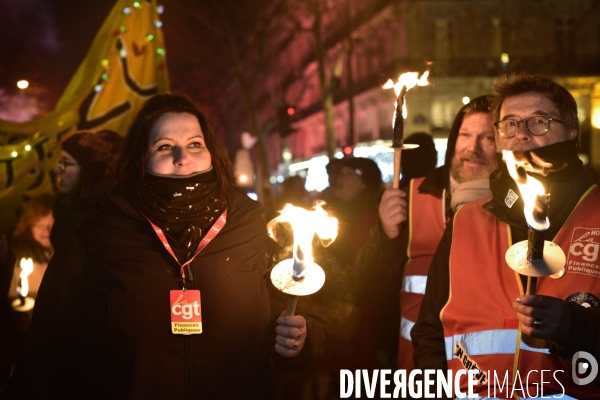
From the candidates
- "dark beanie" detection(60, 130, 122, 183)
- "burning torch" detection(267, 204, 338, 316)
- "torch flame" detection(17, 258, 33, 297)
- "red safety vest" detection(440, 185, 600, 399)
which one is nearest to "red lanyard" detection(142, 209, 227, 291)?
"burning torch" detection(267, 204, 338, 316)

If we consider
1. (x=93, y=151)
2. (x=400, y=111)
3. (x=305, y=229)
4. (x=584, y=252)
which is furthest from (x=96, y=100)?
(x=584, y=252)

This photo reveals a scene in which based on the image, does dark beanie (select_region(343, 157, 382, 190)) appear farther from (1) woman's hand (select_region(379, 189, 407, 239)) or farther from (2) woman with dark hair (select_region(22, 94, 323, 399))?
(2) woman with dark hair (select_region(22, 94, 323, 399))

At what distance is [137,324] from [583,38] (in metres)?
37.7

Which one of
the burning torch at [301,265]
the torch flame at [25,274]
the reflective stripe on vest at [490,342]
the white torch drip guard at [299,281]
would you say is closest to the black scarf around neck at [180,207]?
the burning torch at [301,265]

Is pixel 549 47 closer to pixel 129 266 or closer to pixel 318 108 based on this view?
pixel 318 108

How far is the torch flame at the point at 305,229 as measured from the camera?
2.28m

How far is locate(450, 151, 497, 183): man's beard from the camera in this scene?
3932 millimetres

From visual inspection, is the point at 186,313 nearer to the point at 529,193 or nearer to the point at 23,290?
the point at 529,193

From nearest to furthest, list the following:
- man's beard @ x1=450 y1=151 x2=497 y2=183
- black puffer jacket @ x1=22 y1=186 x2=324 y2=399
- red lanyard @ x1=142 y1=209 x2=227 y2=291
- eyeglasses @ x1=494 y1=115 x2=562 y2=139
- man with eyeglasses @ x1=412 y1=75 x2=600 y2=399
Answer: man with eyeglasses @ x1=412 y1=75 x2=600 y2=399 → black puffer jacket @ x1=22 y1=186 x2=324 y2=399 → red lanyard @ x1=142 y1=209 x2=227 y2=291 → eyeglasses @ x1=494 y1=115 x2=562 y2=139 → man's beard @ x1=450 y1=151 x2=497 y2=183

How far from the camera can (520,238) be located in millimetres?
2982

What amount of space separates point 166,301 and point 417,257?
5.59 ft

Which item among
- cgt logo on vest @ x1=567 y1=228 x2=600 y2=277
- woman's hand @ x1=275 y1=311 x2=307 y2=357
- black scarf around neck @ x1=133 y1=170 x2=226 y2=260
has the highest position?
black scarf around neck @ x1=133 y1=170 x2=226 y2=260

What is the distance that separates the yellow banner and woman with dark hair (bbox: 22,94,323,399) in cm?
340

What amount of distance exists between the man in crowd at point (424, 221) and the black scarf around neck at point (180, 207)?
118 cm
